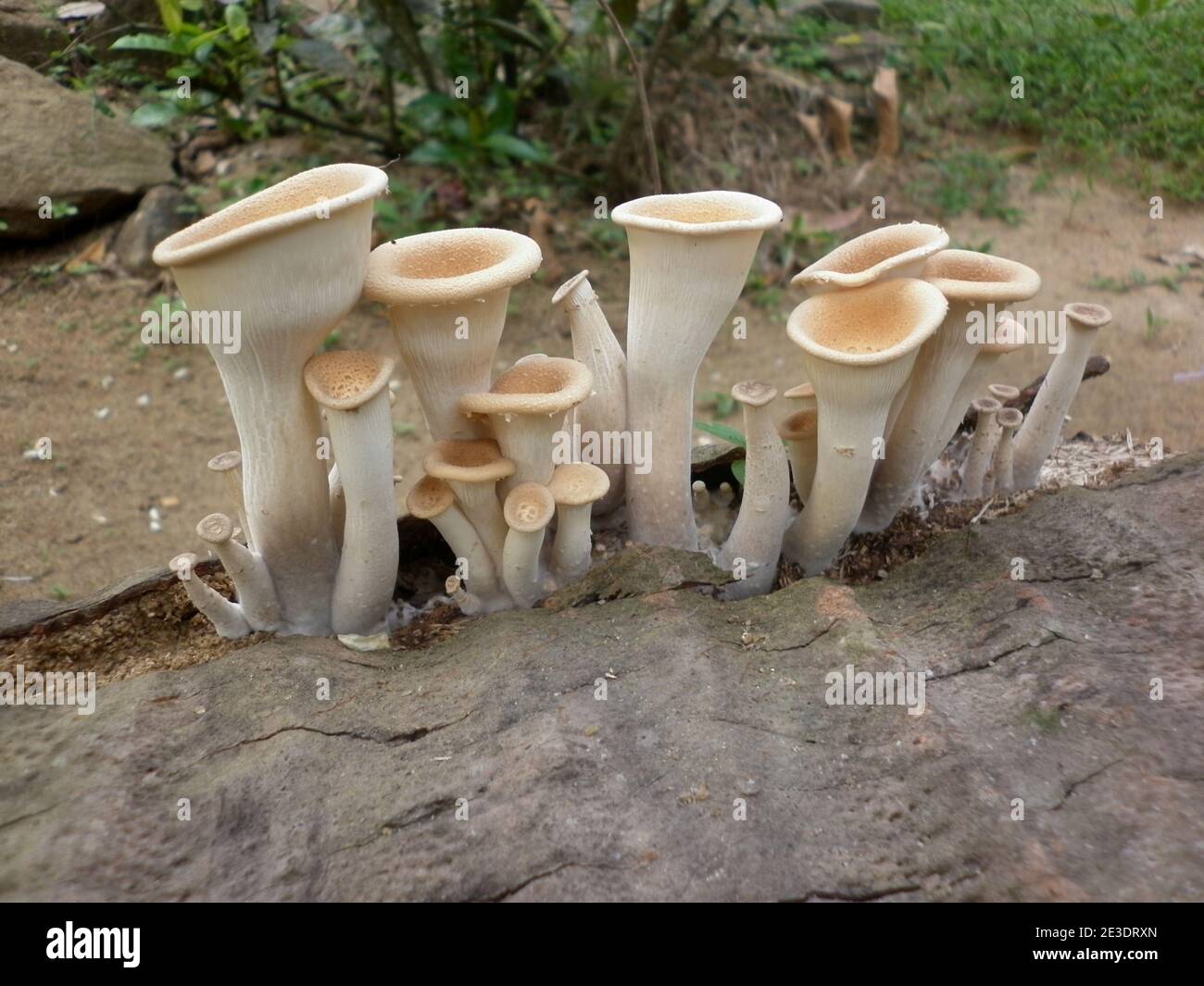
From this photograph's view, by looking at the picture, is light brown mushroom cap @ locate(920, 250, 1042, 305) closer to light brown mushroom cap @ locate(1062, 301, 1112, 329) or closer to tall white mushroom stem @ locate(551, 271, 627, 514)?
light brown mushroom cap @ locate(1062, 301, 1112, 329)

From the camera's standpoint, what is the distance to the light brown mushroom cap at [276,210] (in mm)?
2186

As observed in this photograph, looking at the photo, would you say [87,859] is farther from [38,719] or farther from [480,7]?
[480,7]

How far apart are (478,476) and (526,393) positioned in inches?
13.5

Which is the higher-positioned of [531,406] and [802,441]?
[531,406]

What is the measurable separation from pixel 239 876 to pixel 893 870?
1.54m

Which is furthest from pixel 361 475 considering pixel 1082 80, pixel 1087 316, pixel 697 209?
pixel 1082 80

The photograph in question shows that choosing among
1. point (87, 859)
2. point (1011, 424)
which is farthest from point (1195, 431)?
point (87, 859)

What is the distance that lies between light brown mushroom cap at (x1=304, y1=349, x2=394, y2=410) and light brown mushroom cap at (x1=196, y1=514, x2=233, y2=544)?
0.50 m

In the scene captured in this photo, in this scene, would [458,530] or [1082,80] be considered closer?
[458,530]

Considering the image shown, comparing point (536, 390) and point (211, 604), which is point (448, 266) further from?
point (211, 604)

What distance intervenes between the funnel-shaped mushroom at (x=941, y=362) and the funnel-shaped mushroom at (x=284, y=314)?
1.80 meters

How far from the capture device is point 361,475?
279 centimetres

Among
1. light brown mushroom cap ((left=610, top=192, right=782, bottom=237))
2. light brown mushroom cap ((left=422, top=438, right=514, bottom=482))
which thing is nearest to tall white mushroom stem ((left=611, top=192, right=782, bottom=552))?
light brown mushroom cap ((left=610, top=192, right=782, bottom=237))

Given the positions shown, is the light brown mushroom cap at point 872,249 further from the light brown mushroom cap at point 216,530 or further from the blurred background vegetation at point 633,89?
the blurred background vegetation at point 633,89
